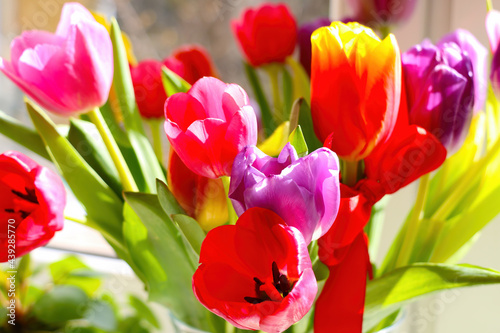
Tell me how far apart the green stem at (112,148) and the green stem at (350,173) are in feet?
0.51

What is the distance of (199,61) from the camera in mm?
491

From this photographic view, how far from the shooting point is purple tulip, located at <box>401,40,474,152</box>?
344 millimetres

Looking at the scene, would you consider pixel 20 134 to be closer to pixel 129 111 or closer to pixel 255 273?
pixel 129 111

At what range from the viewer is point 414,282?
37cm

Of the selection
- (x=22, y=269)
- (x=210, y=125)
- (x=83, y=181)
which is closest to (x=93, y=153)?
(x=83, y=181)

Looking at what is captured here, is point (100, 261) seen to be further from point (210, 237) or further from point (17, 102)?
point (210, 237)

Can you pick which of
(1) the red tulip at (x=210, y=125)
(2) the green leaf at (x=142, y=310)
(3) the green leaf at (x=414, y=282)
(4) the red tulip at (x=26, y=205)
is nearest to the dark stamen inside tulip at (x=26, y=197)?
(4) the red tulip at (x=26, y=205)

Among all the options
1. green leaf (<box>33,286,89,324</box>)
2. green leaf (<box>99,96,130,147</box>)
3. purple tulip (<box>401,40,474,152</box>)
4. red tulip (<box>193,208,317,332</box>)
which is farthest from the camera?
green leaf (<box>33,286,89,324</box>)

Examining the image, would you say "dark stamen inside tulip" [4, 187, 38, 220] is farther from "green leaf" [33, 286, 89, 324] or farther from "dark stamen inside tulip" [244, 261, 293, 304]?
"green leaf" [33, 286, 89, 324]

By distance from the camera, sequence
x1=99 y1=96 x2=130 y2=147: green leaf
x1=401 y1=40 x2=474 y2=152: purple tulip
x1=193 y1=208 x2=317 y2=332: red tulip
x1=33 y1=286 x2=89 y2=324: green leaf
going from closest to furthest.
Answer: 1. x1=193 y1=208 x2=317 y2=332: red tulip
2. x1=401 y1=40 x2=474 y2=152: purple tulip
3. x1=99 y1=96 x2=130 y2=147: green leaf
4. x1=33 y1=286 x2=89 y2=324: green leaf

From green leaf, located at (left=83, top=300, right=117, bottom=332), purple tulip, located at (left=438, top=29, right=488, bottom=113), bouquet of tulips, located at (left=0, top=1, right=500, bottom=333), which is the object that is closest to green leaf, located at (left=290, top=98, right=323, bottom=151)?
bouquet of tulips, located at (left=0, top=1, right=500, bottom=333)

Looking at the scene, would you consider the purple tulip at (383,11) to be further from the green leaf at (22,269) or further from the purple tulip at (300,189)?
the green leaf at (22,269)

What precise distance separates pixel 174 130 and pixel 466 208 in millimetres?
247

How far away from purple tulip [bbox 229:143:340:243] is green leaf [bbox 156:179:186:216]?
84 millimetres
